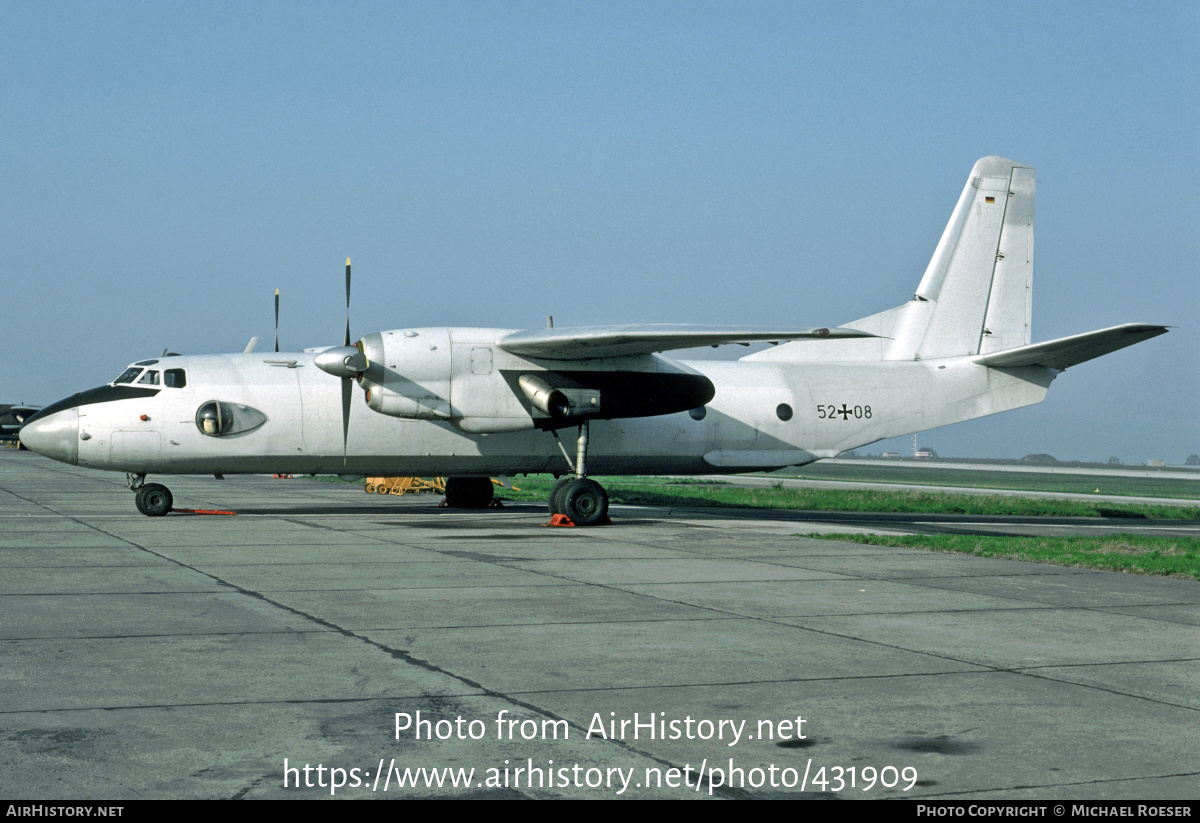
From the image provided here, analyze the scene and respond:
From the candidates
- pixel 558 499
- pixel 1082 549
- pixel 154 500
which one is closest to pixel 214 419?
pixel 154 500

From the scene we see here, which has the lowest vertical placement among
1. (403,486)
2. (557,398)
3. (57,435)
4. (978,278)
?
(403,486)

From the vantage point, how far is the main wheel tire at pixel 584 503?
2177cm

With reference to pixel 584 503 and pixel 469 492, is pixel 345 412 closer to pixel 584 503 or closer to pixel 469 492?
pixel 584 503

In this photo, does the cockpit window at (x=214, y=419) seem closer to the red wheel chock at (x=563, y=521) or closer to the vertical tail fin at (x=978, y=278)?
the red wheel chock at (x=563, y=521)

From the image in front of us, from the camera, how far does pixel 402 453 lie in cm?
2297

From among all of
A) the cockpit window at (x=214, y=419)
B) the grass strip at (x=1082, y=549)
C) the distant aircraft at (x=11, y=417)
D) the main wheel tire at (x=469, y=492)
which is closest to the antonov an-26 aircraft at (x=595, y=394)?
the cockpit window at (x=214, y=419)

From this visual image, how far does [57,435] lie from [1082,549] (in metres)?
18.3

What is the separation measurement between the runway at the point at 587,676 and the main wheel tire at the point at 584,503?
20.4 feet

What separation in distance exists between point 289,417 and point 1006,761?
18684 millimetres

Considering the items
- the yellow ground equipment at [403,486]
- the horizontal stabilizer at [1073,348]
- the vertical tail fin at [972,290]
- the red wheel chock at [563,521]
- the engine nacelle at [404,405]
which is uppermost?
the vertical tail fin at [972,290]

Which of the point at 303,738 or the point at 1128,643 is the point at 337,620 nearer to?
the point at 303,738

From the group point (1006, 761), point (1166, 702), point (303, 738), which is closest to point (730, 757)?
point (1006, 761)

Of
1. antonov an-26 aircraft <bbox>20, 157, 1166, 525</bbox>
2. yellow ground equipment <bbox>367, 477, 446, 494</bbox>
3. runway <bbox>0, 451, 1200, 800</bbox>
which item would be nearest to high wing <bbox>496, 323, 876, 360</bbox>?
antonov an-26 aircraft <bbox>20, 157, 1166, 525</bbox>

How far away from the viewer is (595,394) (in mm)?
22281
